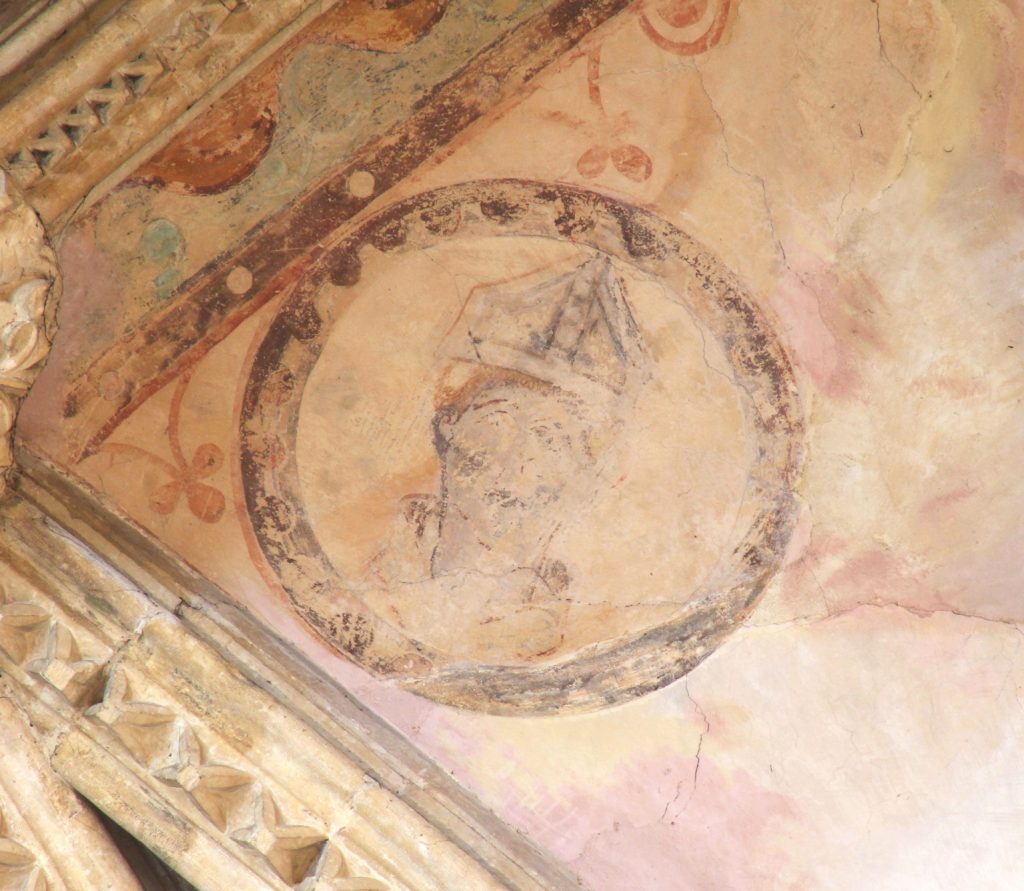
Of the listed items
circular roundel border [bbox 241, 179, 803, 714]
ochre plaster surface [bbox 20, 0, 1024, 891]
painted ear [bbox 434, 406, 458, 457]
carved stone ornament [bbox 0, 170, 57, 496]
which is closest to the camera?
carved stone ornament [bbox 0, 170, 57, 496]

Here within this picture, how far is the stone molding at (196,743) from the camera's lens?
3.44 metres

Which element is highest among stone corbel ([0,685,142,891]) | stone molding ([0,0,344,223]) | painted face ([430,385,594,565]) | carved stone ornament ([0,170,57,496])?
stone molding ([0,0,344,223])

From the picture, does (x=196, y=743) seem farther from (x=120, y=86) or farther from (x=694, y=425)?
(x=694, y=425)

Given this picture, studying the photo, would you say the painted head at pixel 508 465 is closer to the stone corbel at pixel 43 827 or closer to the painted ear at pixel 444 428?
the painted ear at pixel 444 428

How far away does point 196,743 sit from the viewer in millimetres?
3562

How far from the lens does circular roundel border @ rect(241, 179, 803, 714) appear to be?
174 inches

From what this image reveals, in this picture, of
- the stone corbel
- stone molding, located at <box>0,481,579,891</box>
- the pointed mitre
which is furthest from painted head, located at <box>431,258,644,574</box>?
the stone corbel

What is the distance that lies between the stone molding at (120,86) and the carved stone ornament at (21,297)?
234 millimetres

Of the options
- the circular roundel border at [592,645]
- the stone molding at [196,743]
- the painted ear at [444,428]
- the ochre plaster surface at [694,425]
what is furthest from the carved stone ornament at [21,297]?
the painted ear at [444,428]

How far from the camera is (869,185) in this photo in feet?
14.3

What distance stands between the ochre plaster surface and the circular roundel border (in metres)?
0.02

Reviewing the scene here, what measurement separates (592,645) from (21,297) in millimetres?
2526

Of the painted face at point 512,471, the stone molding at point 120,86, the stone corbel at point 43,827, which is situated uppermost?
the stone molding at point 120,86

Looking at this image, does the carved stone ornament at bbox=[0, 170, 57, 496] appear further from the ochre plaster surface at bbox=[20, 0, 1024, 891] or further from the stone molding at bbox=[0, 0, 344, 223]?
the ochre plaster surface at bbox=[20, 0, 1024, 891]
